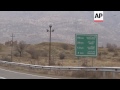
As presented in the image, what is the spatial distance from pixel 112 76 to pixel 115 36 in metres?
166

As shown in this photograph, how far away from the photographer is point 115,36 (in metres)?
187

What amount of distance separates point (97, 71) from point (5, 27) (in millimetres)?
162820

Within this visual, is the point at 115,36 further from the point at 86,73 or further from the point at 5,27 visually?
the point at 86,73

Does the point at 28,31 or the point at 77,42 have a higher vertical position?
the point at 28,31

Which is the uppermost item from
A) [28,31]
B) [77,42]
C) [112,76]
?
[28,31]

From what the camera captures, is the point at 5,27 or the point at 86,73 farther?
the point at 5,27

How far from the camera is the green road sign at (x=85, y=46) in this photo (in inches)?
1145

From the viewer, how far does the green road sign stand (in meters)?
29.1

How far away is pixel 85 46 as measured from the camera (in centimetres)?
2911

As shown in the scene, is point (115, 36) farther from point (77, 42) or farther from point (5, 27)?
point (77, 42)
